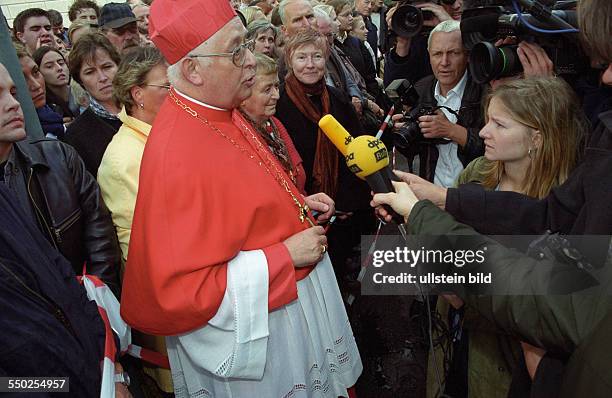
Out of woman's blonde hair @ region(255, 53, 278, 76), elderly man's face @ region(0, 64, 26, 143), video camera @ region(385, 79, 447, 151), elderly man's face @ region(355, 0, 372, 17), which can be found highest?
elderly man's face @ region(0, 64, 26, 143)

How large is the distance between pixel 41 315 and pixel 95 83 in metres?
2.22

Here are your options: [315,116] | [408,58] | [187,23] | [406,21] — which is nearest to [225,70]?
[187,23]

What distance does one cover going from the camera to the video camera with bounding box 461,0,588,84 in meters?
2.12

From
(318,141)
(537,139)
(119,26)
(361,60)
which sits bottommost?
(361,60)

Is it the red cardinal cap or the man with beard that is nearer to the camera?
the red cardinal cap

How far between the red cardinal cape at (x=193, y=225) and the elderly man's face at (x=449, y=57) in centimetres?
178

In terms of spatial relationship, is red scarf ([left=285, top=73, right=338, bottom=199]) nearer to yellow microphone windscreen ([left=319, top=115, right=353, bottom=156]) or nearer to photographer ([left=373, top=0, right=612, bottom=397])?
yellow microphone windscreen ([left=319, top=115, right=353, bottom=156])

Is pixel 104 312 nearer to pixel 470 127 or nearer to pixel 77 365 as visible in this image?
pixel 77 365

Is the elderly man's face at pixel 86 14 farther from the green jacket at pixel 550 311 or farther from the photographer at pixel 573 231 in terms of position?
the green jacket at pixel 550 311

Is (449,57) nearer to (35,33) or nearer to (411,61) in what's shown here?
(411,61)

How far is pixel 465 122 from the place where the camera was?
3.06 m

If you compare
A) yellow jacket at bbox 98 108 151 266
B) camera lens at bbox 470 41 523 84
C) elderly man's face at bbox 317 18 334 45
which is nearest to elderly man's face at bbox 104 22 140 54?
elderly man's face at bbox 317 18 334 45

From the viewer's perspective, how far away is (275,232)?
1.83 m

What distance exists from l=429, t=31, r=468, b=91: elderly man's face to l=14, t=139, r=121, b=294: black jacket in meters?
2.15
